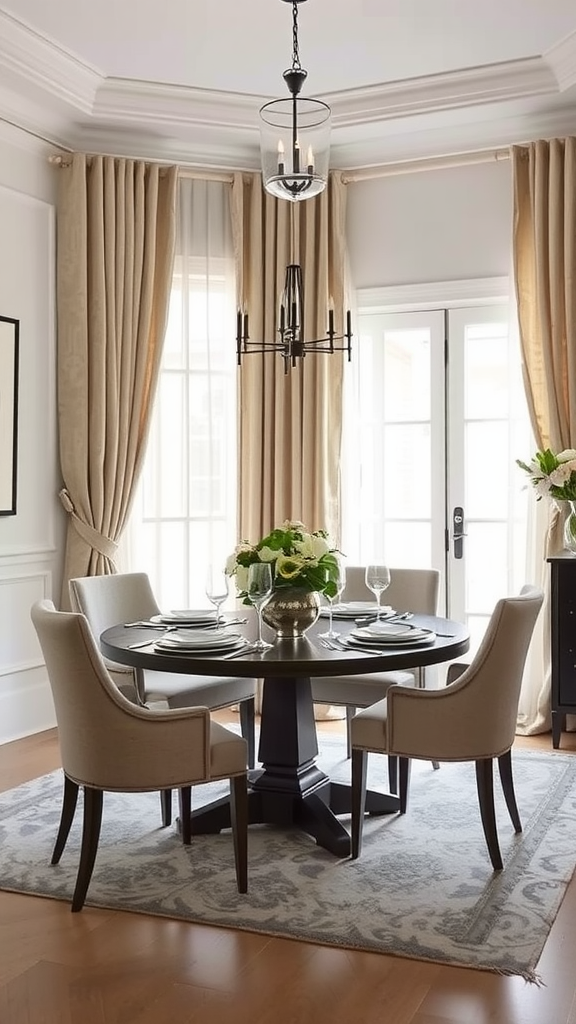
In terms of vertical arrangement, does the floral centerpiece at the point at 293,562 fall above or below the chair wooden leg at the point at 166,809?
above

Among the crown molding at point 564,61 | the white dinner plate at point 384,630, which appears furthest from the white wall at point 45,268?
the white dinner plate at point 384,630

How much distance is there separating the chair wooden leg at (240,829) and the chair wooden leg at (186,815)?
401mm

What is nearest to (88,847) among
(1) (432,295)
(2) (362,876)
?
(2) (362,876)

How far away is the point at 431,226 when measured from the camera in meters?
5.46

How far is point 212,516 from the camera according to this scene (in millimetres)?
5703

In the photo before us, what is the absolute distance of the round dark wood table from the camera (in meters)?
2.99

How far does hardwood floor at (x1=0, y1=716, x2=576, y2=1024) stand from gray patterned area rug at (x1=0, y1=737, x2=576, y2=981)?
0.20ft

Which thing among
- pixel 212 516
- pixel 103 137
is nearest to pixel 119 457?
pixel 212 516

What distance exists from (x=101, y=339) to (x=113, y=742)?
288 centimetres

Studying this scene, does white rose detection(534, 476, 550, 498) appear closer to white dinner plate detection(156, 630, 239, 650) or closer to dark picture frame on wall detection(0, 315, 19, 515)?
white dinner plate detection(156, 630, 239, 650)

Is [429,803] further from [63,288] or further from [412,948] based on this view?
[63,288]

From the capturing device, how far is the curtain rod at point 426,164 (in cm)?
525

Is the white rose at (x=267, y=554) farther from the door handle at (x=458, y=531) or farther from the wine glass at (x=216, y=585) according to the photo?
the door handle at (x=458, y=531)

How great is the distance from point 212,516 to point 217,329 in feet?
3.42
